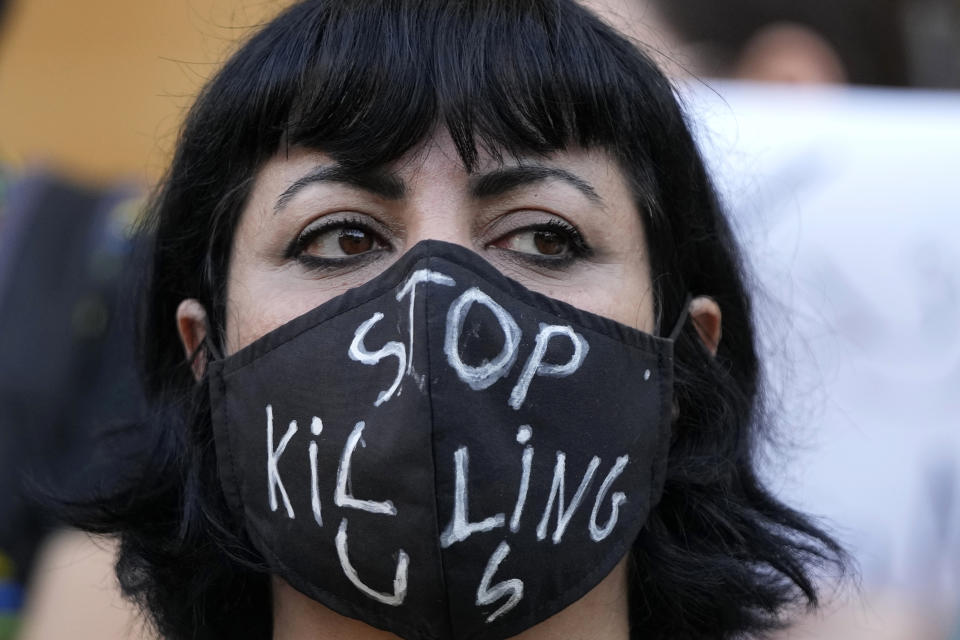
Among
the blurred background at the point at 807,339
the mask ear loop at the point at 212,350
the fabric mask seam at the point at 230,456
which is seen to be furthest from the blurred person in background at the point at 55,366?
the fabric mask seam at the point at 230,456

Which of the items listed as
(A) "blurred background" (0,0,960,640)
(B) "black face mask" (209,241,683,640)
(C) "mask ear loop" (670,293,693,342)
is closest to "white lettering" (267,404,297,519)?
(B) "black face mask" (209,241,683,640)

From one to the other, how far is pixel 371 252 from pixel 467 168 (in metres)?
0.23

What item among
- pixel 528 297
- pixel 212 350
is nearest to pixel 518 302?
pixel 528 297

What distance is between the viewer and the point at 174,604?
8.37ft

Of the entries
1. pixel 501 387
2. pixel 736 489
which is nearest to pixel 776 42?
pixel 736 489

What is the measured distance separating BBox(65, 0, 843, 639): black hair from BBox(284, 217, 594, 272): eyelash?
0.12 meters

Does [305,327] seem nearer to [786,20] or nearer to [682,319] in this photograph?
[682,319]

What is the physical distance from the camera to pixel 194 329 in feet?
8.36

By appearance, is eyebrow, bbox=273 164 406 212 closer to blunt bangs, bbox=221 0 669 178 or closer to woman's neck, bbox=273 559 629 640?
blunt bangs, bbox=221 0 669 178

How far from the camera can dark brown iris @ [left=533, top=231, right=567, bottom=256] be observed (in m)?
2.24

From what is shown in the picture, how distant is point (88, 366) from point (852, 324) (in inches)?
86.5

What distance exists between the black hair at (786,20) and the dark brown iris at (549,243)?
245 centimetres

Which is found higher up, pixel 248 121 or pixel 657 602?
pixel 248 121

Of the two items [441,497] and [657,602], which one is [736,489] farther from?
[441,497]
